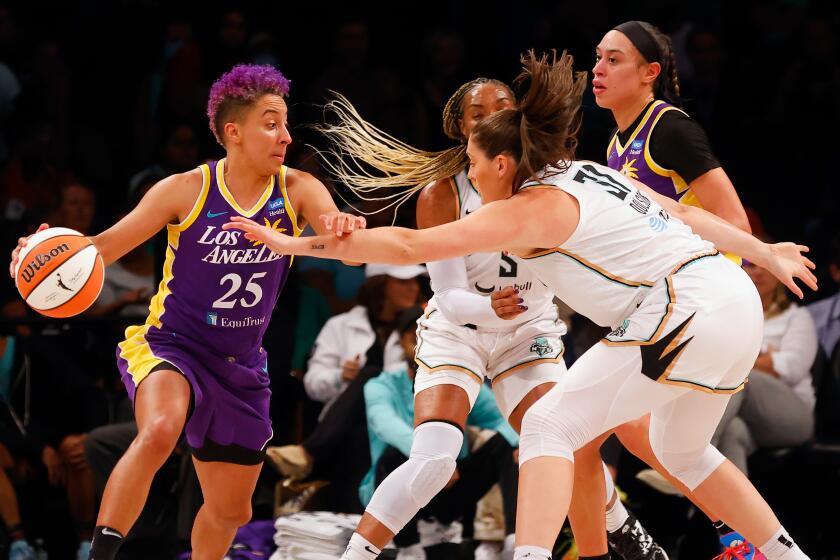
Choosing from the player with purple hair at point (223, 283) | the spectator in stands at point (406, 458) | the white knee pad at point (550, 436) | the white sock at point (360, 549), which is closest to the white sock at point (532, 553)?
the white knee pad at point (550, 436)

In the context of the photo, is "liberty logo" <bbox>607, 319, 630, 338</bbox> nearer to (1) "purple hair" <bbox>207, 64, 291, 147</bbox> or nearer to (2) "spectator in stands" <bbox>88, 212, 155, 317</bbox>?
(1) "purple hair" <bbox>207, 64, 291, 147</bbox>

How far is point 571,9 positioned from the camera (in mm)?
8602

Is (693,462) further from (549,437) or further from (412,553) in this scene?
(412,553)

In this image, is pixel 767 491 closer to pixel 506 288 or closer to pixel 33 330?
pixel 506 288

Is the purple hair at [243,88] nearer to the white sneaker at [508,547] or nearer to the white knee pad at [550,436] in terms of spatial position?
the white knee pad at [550,436]

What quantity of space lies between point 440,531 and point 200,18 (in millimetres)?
4685

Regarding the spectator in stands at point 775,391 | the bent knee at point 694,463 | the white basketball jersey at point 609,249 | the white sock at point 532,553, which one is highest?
the white basketball jersey at point 609,249

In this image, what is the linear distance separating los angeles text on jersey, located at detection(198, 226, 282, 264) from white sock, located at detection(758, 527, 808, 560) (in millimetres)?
2115

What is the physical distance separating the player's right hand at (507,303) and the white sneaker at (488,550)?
210 cm

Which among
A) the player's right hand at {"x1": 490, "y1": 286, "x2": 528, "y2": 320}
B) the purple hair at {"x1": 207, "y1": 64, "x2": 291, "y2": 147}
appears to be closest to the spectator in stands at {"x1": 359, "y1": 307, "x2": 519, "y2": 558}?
the player's right hand at {"x1": 490, "y1": 286, "x2": 528, "y2": 320}

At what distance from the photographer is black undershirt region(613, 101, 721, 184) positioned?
4559 mm

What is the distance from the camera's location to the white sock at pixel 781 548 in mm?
4141

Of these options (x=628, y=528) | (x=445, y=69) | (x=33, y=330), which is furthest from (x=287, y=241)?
(x=445, y=69)

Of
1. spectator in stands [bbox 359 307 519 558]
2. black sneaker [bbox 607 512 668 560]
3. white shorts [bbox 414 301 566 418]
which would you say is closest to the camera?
white shorts [bbox 414 301 566 418]
